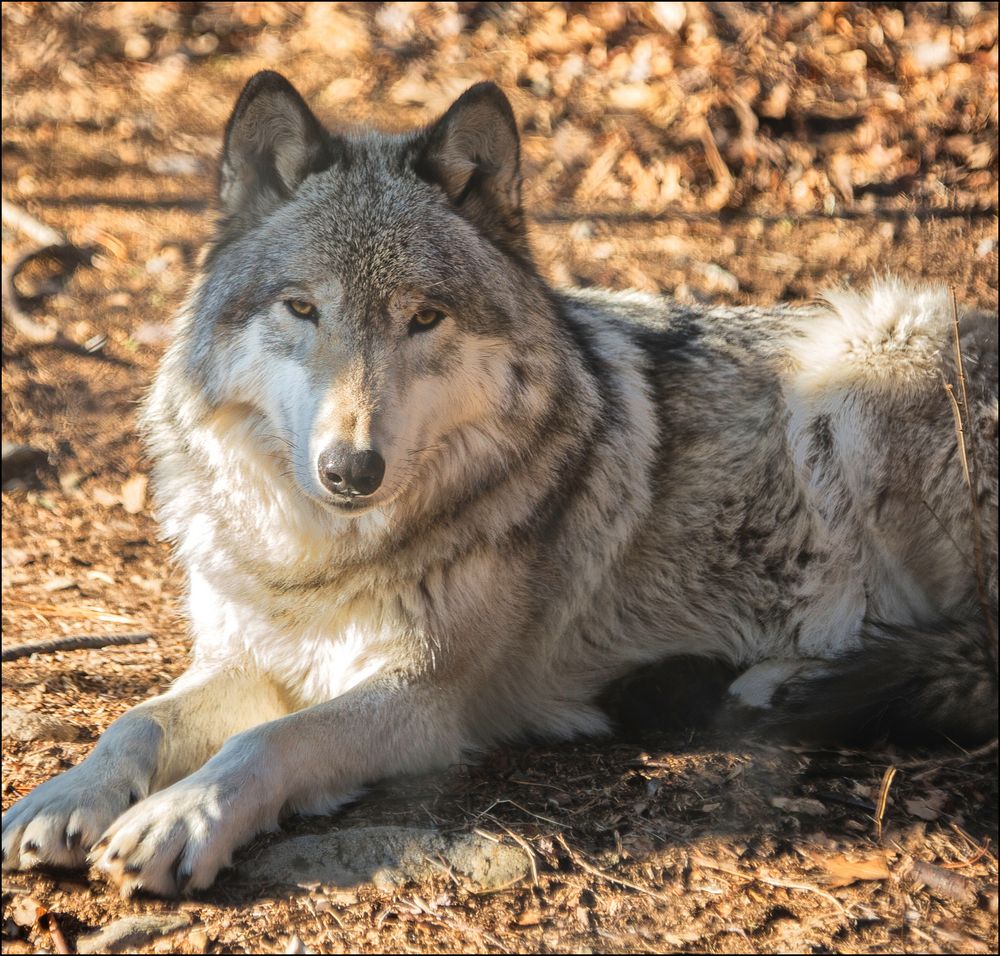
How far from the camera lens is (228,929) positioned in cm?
272

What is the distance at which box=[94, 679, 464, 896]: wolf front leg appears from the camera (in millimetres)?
2779

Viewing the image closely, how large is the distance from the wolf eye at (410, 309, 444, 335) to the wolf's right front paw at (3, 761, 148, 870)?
1.61 m

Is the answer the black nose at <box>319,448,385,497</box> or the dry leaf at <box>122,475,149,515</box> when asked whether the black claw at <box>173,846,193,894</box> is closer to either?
the black nose at <box>319,448,385,497</box>

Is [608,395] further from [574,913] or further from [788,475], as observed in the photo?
[574,913]

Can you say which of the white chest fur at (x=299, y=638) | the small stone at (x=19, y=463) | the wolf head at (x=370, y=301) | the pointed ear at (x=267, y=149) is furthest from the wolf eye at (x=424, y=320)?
the small stone at (x=19, y=463)

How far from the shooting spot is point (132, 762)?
10.4 ft

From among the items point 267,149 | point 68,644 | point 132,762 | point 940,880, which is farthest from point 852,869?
point 68,644

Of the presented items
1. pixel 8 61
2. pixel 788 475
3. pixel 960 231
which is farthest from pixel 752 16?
pixel 8 61

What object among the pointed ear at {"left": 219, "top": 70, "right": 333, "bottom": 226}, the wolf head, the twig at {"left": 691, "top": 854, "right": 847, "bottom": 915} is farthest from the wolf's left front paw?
the pointed ear at {"left": 219, "top": 70, "right": 333, "bottom": 226}

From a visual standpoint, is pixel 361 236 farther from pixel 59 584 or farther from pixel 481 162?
pixel 59 584

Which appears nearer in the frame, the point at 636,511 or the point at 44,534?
the point at 636,511

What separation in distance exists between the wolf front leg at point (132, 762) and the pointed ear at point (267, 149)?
1616mm

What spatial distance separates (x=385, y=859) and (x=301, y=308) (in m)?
1.65

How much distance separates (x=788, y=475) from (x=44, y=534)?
3786 mm
